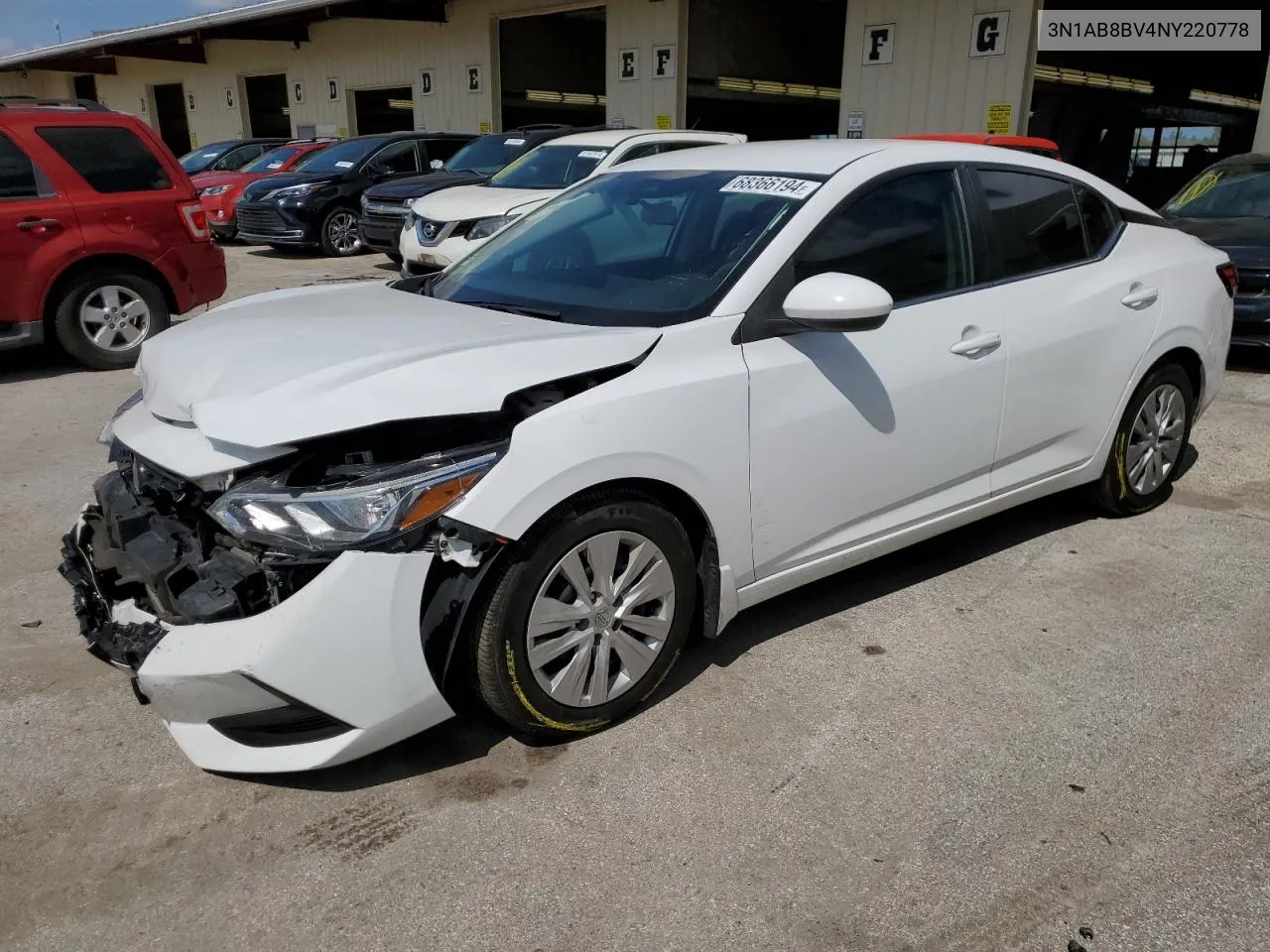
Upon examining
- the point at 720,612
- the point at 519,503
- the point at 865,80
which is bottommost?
the point at 720,612

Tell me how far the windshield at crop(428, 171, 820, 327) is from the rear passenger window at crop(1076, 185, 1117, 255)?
1573 mm

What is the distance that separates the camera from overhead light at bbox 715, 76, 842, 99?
19.5 m

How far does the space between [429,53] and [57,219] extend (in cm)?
1539

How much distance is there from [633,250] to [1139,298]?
7.25 ft

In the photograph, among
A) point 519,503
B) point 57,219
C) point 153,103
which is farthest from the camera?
point 153,103

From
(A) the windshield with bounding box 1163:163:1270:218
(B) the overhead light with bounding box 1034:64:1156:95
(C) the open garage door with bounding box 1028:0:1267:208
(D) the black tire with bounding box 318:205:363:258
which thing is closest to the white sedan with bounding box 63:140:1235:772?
(A) the windshield with bounding box 1163:163:1270:218

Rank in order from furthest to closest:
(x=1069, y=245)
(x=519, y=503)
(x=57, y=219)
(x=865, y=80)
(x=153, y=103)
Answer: (x=153, y=103) → (x=865, y=80) → (x=57, y=219) → (x=1069, y=245) → (x=519, y=503)

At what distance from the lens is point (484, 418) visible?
2699mm

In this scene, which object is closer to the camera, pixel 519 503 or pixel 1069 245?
pixel 519 503

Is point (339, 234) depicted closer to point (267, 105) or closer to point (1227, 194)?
point (1227, 194)

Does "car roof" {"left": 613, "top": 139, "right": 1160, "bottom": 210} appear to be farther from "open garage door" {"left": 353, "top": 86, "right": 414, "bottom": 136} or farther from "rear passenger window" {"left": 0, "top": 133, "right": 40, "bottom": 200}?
"open garage door" {"left": 353, "top": 86, "right": 414, "bottom": 136}

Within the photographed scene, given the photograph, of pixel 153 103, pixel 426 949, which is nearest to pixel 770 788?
pixel 426 949

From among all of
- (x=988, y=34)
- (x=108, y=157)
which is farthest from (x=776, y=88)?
(x=108, y=157)

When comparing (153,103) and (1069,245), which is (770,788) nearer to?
(1069,245)
